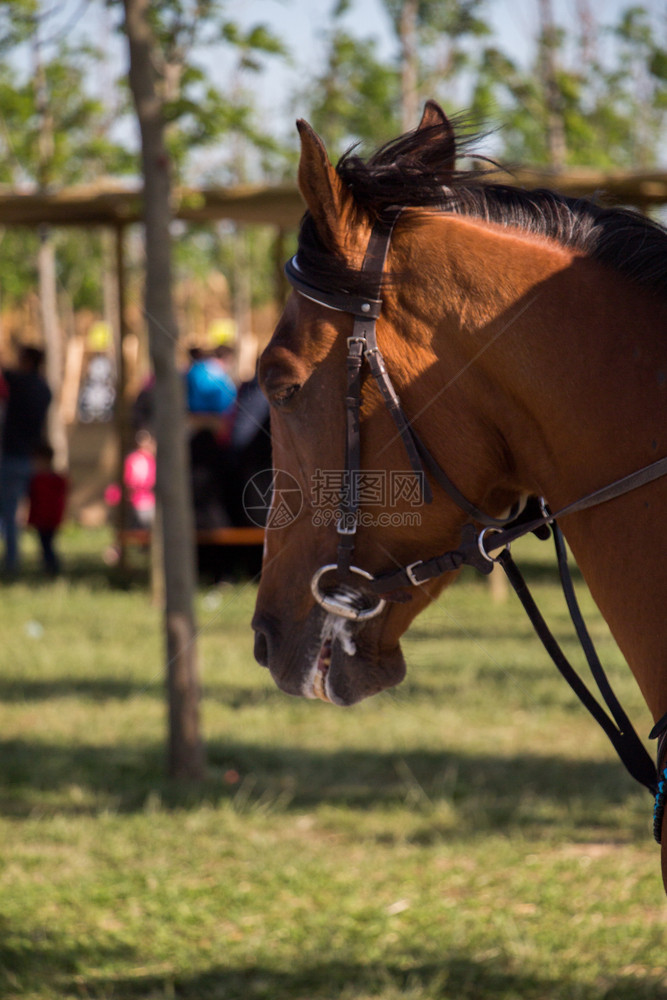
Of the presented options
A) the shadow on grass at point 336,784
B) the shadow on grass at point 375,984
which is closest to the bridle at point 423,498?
the shadow on grass at point 375,984

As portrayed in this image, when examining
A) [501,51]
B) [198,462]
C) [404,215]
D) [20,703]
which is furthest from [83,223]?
[404,215]

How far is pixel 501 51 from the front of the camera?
8531 millimetres

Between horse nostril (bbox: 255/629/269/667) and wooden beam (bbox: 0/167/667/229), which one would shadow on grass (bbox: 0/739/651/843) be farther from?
wooden beam (bbox: 0/167/667/229)

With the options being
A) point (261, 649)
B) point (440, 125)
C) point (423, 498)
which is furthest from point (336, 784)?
point (440, 125)

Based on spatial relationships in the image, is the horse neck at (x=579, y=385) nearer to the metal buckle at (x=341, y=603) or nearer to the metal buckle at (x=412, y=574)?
the metal buckle at (x=412, y=574)

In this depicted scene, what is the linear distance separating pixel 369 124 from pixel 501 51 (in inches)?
284

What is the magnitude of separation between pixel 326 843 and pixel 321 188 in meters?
3.29

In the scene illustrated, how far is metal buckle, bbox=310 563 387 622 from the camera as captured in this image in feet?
6.31

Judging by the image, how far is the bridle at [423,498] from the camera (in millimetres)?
1837

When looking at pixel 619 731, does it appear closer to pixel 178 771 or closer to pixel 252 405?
pixel 178 771

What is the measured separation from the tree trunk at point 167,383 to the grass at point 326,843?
33 cm

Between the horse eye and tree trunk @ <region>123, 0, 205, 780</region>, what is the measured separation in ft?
10.1

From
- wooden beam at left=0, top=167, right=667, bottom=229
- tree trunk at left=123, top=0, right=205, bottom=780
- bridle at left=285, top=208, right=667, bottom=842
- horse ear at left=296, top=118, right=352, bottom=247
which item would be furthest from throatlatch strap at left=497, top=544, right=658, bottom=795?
wooden beam at left=0, top=167, right=667, bottom=229

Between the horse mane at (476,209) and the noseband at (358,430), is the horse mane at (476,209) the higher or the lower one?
the higher one
